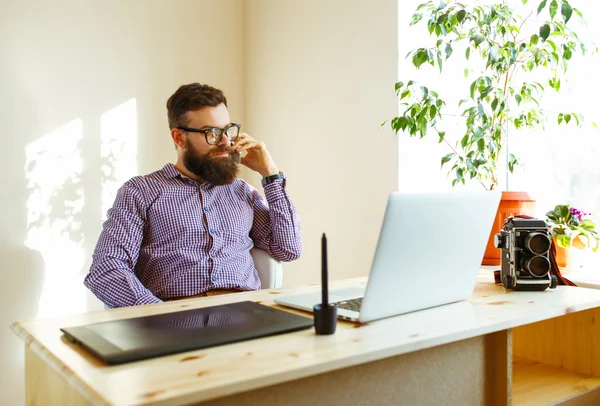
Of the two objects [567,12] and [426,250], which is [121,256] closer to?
[426,250]

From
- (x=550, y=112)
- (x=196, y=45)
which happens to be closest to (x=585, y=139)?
(x=550, y=112)

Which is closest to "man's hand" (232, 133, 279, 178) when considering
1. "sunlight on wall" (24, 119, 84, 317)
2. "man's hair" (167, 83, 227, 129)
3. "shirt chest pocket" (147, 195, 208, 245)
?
"man's hair" (167, 83, 227, 129)

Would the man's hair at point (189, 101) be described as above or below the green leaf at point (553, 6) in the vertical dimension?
below

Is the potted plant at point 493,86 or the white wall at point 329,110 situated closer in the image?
the potted plant at point 493,86

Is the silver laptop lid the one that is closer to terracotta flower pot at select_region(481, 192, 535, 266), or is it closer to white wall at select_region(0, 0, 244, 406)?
terracotta flower pot at select_region(481, 192, 535, 266)

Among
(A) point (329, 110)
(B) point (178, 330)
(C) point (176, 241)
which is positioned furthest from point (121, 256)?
(A) point (329, 110)

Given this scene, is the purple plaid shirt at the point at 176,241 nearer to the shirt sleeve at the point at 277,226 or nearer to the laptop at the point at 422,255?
the shirt sleeve at the point at 277,226

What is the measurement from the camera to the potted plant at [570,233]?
2174mm

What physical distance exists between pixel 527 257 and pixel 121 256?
125 cm

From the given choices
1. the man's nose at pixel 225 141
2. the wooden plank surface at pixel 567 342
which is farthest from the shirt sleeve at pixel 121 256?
the wooden plank surface at pixel 567 342

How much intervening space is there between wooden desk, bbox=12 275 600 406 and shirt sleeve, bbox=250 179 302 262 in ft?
2.02

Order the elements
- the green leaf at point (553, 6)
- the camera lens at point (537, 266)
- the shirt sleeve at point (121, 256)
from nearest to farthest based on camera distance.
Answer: the camera lens at point (537, 266)
the shirt sleeve at point (121, 256)
the green leaf at point (553, 6)

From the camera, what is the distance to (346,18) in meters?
2.94

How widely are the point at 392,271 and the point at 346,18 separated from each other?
2082mm
